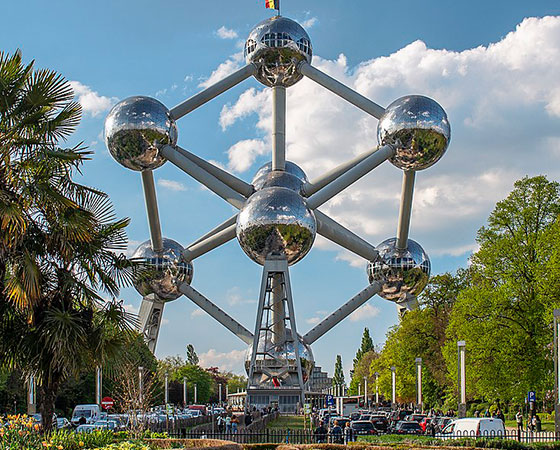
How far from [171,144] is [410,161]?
10.1 m

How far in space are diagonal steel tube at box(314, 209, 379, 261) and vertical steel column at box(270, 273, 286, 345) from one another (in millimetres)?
3484

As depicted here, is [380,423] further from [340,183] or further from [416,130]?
[416,130]

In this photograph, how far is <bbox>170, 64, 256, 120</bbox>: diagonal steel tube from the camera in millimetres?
34594

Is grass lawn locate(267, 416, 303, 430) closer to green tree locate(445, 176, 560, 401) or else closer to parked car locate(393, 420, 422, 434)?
parked car locate(393, 420, 422, 434)

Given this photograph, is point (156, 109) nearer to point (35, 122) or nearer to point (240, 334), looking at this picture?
point (240, 334)

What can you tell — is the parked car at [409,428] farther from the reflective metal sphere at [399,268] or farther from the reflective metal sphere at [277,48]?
the reflective metal sphere at [277,48]

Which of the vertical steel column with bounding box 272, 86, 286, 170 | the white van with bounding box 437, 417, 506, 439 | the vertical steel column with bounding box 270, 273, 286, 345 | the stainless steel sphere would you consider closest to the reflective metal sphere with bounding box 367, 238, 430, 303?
the vertical steel column with bounding box 270, 273, 286, 345

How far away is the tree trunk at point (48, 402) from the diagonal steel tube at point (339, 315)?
1136 inches

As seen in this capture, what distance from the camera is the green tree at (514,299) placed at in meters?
30.1

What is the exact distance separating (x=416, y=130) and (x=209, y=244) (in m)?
12.4

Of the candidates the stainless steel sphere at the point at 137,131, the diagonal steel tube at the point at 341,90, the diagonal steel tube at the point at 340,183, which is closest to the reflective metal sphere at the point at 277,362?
the diagonal steel tube at the point at 340,183

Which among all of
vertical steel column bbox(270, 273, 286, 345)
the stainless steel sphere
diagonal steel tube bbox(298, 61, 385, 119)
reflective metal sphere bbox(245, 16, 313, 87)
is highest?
reflective metal sphere bbox(245, 16, 313, 87)

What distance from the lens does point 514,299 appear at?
1230 inches

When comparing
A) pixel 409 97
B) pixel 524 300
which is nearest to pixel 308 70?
pixel 409 97
